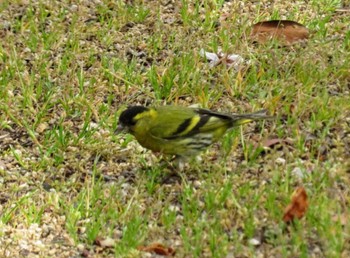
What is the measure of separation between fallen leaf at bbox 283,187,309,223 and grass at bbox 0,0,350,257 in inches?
1.8

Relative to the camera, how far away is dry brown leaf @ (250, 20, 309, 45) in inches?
276

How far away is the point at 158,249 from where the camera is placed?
5086 mm

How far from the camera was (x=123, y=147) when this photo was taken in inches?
242

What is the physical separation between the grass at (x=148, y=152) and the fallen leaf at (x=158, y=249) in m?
0.04

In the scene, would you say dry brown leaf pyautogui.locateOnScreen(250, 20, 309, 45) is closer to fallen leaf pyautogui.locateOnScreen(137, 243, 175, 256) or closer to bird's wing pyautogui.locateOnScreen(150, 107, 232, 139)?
bird's wing pyautogui.locateOnScreen(150, 107, 232, 139)

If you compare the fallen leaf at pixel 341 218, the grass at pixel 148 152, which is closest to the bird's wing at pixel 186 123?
the grass at pixel 148 152

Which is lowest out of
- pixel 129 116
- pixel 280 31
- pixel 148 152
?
pixel 148 152

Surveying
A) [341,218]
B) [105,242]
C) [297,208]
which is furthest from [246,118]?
[105,242]

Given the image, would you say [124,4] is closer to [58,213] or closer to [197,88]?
[197,88]

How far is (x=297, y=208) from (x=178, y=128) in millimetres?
1099

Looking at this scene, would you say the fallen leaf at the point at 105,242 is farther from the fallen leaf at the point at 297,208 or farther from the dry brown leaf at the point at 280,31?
the dry brown leaf at the point at 280,31

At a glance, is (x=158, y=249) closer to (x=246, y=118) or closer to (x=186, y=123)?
(x=186, y=123)

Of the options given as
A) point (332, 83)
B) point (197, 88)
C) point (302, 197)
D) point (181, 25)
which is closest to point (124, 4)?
point (181, 25)

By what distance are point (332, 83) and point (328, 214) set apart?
6.04ft
